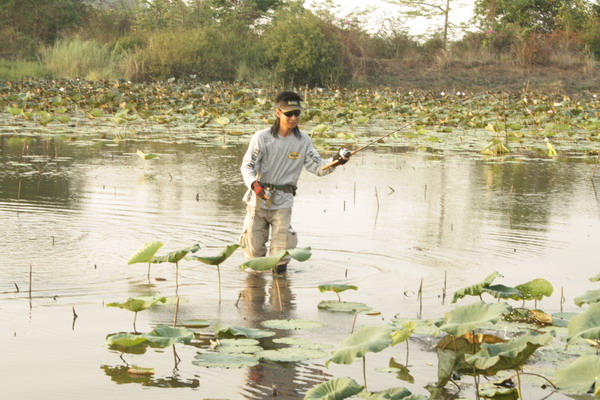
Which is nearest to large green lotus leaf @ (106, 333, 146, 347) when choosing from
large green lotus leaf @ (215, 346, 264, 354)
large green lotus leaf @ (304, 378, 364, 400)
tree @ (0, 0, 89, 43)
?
large green lotus leaf @ (215, 346, 264, 354)

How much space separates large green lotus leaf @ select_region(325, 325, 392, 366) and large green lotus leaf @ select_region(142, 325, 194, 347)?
2.29ft

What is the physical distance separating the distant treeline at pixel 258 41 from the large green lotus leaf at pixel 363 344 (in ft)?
75.2

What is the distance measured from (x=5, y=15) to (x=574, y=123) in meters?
20.3

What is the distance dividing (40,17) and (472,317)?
101 feet

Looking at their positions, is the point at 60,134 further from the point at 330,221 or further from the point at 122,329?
the point at 122,329

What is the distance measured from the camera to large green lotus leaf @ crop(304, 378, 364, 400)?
11.4ft

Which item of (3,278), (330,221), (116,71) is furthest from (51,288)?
(116,71)

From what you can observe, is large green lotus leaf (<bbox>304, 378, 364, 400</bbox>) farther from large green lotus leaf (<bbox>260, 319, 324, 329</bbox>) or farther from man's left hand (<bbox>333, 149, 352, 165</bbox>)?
man's left hand (<bbox>333, 149, 352, 165</bbox>)

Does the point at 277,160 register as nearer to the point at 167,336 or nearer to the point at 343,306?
the point at 343,306

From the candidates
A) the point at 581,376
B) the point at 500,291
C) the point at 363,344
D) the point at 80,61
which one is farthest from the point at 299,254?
the point at 80,61

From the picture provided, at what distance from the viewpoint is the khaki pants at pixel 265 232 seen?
6426 millimetres

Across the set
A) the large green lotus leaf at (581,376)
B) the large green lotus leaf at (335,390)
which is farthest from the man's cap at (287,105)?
the large green lotus leaf at (581,376)

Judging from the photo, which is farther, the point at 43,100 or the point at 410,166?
the point at 43,100

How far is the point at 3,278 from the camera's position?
5.78 meters
